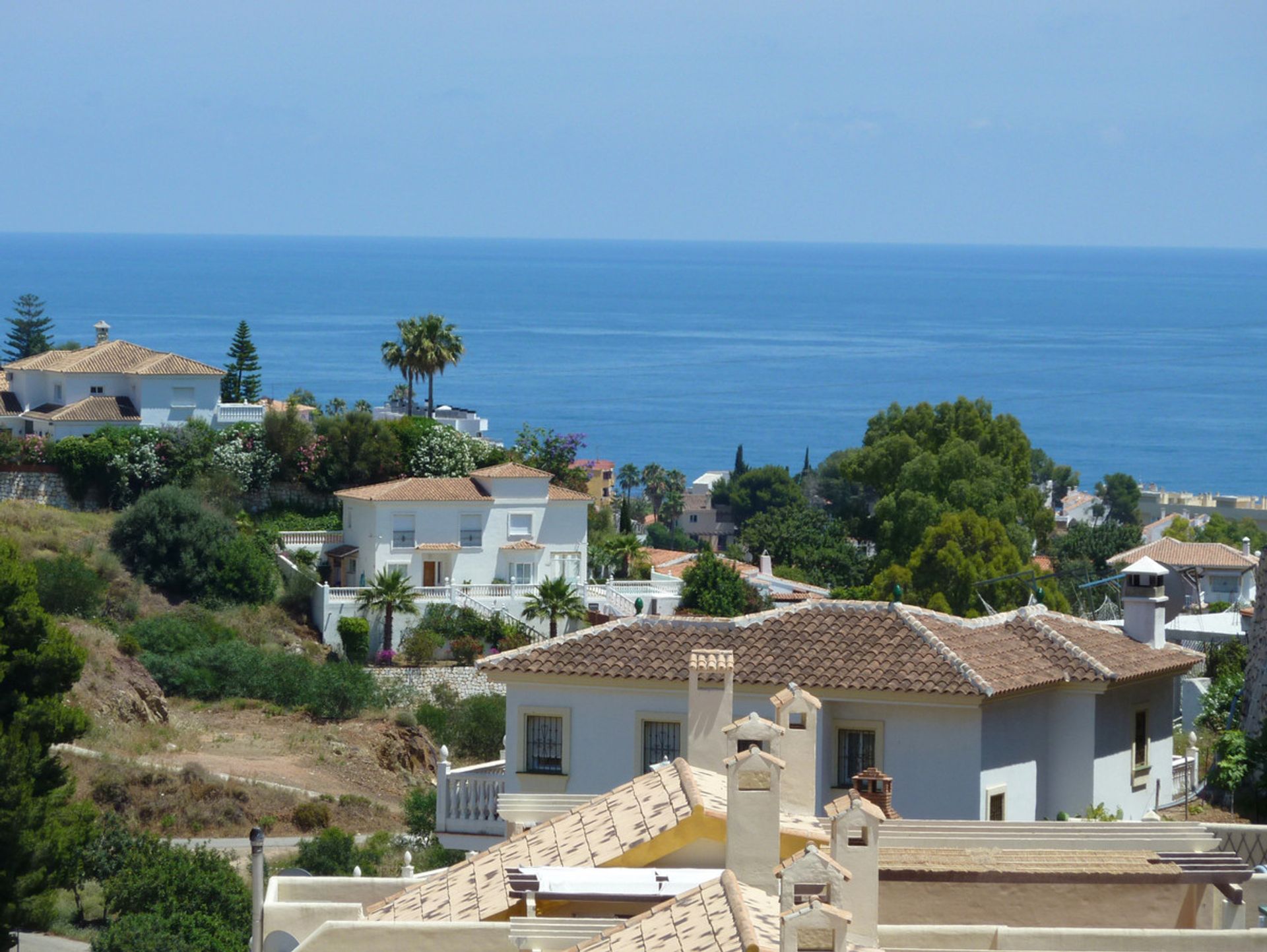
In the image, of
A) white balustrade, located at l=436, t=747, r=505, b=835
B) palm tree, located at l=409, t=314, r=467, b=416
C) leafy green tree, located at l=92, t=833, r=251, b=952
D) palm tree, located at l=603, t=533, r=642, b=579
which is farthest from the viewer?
palm tree, located at l=409, t=314, r=467, b=416

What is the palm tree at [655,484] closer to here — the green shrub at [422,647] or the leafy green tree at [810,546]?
the leafy green tree at [810,546]

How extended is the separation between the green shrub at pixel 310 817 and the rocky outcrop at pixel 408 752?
713cm

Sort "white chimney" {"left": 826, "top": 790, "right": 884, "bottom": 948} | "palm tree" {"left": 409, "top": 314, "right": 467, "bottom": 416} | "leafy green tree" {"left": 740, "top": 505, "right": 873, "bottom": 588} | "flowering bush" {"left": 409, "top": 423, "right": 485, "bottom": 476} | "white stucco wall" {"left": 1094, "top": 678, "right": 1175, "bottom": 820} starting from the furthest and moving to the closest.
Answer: "palm tree" {"left": 409, "top": 314, "right": 467, "bottom": 416} < "leafy green tree" {"left": 740, "top": 505, "right": 873, "bottom": 588} < "flowering bush" {"left": 409, "top": 423, "right": 485, "bottom": 476} < "white stucco wall" {"left": 1094, "top": 678, "right": 1175, "bottom": 820} < "white chimney" {"left": 826, "top": 790, "right": 884, "bottom": 948}

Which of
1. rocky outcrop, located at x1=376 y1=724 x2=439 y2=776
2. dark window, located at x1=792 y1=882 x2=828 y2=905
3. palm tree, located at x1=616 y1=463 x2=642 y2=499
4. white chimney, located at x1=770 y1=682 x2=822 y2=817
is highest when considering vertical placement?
dark window, located at x1=792 y1=882 x2=828 y2=905

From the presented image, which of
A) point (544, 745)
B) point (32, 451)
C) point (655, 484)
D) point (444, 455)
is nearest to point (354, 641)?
point (444, 455)

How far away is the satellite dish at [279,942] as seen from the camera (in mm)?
12391

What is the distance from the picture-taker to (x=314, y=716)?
170 feet

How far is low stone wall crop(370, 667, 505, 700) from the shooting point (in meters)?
54.9

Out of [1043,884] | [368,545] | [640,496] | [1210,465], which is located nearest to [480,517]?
[368,545]

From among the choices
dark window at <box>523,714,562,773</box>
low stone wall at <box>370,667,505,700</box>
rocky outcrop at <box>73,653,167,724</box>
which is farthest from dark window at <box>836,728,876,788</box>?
low stone wall at <box>370,667,505,700</box>

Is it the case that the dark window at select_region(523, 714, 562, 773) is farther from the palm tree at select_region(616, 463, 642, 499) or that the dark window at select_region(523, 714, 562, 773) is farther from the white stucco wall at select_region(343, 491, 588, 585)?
the palm tree at select_region(616, 463, 642, 499)

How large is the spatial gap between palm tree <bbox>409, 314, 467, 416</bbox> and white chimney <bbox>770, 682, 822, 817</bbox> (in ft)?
214

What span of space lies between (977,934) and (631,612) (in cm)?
4951

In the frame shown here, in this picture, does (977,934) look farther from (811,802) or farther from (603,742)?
(603,742)
